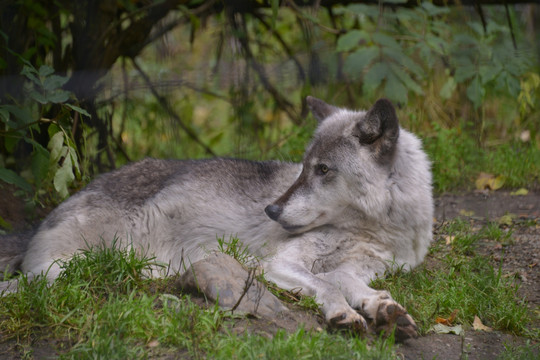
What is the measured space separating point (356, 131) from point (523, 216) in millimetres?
2254

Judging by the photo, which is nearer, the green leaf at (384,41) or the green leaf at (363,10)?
the green leaf at (384,41)

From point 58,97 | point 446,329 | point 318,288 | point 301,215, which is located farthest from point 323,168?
point 58,97

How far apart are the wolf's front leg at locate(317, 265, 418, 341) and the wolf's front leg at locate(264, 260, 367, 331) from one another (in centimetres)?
10

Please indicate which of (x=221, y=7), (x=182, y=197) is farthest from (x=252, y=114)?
(x=182, y=197)

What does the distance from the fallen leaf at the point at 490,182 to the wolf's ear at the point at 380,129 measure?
8.50 feet

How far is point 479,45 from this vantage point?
222 inches

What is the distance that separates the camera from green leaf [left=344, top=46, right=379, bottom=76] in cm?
495

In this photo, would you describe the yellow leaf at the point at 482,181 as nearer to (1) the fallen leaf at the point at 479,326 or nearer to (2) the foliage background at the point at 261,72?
(2) the foliage background at the point at 261,72

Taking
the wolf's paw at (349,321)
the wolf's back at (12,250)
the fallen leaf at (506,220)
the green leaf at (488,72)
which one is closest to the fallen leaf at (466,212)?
the fallen leaf at (506,220)

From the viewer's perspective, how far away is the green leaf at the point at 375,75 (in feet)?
16.1

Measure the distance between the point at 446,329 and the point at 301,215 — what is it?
1161 millimetres

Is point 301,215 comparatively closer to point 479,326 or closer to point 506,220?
point 479,326

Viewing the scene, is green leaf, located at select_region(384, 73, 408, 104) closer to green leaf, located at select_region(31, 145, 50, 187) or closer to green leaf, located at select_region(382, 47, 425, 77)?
green leaf, located at select_region(382, 47, 425, 77)

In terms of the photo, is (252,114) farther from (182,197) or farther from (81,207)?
(81,207)
